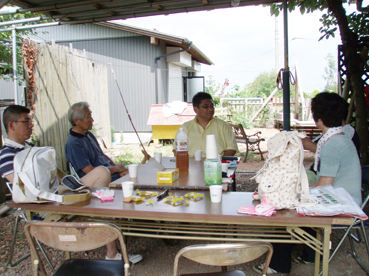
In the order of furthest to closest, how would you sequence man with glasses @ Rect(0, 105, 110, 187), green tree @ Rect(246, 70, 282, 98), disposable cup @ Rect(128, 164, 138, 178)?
1. green tree @ Rect(246, 70, 282, 98)
2. disposable cup @ Rect(128, 164, 138, 178)
3. man with glasses @ Rect(0, 105, 110, 187)

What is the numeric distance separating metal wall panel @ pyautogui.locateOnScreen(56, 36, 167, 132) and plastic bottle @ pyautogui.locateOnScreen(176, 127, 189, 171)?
8.25 meters

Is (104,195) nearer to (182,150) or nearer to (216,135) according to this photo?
(182,150)

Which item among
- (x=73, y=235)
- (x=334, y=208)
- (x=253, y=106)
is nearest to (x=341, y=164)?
(x=334, y=208)

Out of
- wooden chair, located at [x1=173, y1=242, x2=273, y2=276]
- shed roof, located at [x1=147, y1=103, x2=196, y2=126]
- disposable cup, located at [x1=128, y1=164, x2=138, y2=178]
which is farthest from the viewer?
shed roof, located at [x1=147, y1=103, x2=196, y2=126]

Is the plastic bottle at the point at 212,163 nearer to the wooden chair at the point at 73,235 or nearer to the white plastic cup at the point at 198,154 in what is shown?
the wooden chair at the point at 73,235

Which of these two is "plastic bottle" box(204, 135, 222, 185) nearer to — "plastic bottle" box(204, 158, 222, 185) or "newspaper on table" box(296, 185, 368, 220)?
"plastic bottle" box(204, 158, 222, 185)

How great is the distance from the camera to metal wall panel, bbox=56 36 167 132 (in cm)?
1111

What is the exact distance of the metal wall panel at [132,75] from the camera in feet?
36.4

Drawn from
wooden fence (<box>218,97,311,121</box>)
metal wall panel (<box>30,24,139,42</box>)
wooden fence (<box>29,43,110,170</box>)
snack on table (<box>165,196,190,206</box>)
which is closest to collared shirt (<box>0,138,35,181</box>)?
snack on table (<box>165,196,190,206</box>)

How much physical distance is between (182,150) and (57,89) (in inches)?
167

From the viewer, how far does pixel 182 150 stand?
2.93m

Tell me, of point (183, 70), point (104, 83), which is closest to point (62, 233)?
point (104, 83)

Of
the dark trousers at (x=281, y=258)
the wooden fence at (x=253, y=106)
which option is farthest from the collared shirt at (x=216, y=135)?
the wooden fence at (x=253, y=106)

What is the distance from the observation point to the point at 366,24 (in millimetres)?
5168
